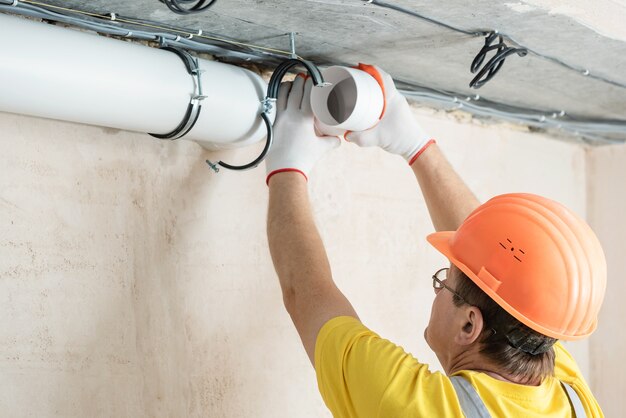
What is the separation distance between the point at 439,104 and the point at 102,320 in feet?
3.69

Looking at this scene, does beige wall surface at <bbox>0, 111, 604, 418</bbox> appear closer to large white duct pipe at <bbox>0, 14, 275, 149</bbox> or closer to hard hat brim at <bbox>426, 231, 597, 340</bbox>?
large white duct pipe at <bbox>0, 14, 275, 149</bbox>

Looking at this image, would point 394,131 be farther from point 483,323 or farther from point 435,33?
point 483,323

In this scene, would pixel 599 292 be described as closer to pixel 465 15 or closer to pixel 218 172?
pixel 465 15

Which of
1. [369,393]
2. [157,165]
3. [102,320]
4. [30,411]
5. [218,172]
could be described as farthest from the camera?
[218,172]

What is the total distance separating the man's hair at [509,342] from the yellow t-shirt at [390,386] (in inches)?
1.2

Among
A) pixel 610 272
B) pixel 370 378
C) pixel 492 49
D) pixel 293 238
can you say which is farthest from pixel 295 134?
pixel 610 272

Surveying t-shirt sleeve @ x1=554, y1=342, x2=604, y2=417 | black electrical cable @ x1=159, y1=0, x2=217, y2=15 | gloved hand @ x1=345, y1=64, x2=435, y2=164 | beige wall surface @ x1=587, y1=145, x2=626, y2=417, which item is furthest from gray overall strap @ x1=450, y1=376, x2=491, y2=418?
beige wall surface @ x1=587, y1=145, x2=626, y2=417

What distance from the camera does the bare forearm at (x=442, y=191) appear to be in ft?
5.44

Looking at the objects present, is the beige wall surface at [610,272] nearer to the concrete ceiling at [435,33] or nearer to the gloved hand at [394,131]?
the concrete ceiling at [435,33]

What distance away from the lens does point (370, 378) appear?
46.6 inches

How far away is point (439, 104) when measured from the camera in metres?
2.09

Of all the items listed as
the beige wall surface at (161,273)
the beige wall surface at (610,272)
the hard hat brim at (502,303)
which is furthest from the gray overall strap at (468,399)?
the beige wall surface at (610,272)

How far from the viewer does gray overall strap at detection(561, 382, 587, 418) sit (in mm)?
1308

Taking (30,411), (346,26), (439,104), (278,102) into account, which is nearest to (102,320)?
(30,411)
